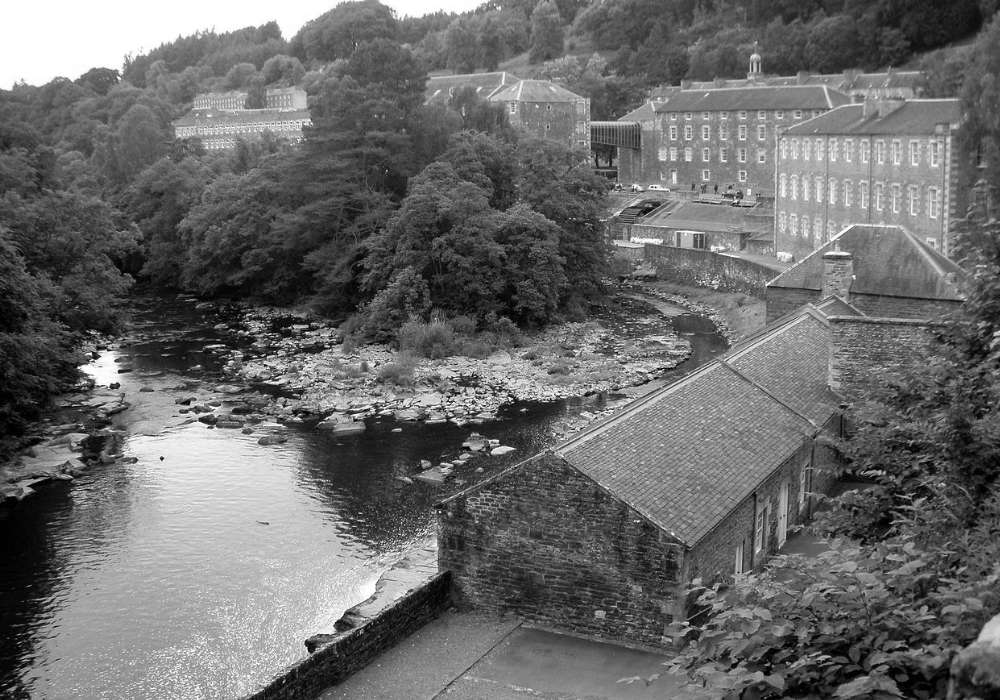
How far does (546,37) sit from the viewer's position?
131 meters

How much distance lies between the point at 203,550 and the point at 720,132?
61.6 metres

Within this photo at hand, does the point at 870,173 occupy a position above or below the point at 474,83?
below

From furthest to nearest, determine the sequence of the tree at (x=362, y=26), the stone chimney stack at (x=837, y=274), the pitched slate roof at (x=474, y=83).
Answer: the pitched slate roof at (x=474, y=83)
the tree at (x=362, y=26)
the stone chimney stack at (x=837, y=274)

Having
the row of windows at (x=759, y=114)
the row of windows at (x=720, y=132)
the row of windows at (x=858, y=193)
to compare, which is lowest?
the row of windows at (x=858, y=193)

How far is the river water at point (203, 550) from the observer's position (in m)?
18.9

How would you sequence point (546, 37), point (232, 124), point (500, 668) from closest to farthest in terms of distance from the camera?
point (500, 668) → point (232, 124) → point (546, 37)

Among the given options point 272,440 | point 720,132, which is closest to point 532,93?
point 720,132

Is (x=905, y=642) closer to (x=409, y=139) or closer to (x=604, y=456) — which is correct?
(x=604, y=456)

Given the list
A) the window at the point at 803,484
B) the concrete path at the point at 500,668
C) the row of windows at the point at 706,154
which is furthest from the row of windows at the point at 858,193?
the concrete path at the point at 500,668

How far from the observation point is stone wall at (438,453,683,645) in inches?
578

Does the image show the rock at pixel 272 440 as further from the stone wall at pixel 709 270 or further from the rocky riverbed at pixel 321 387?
the stone wall at pixel 709 270

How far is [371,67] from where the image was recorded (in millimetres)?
54844

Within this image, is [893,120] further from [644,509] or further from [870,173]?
[644,509]

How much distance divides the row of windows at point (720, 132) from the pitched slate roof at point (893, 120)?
1782 cm
